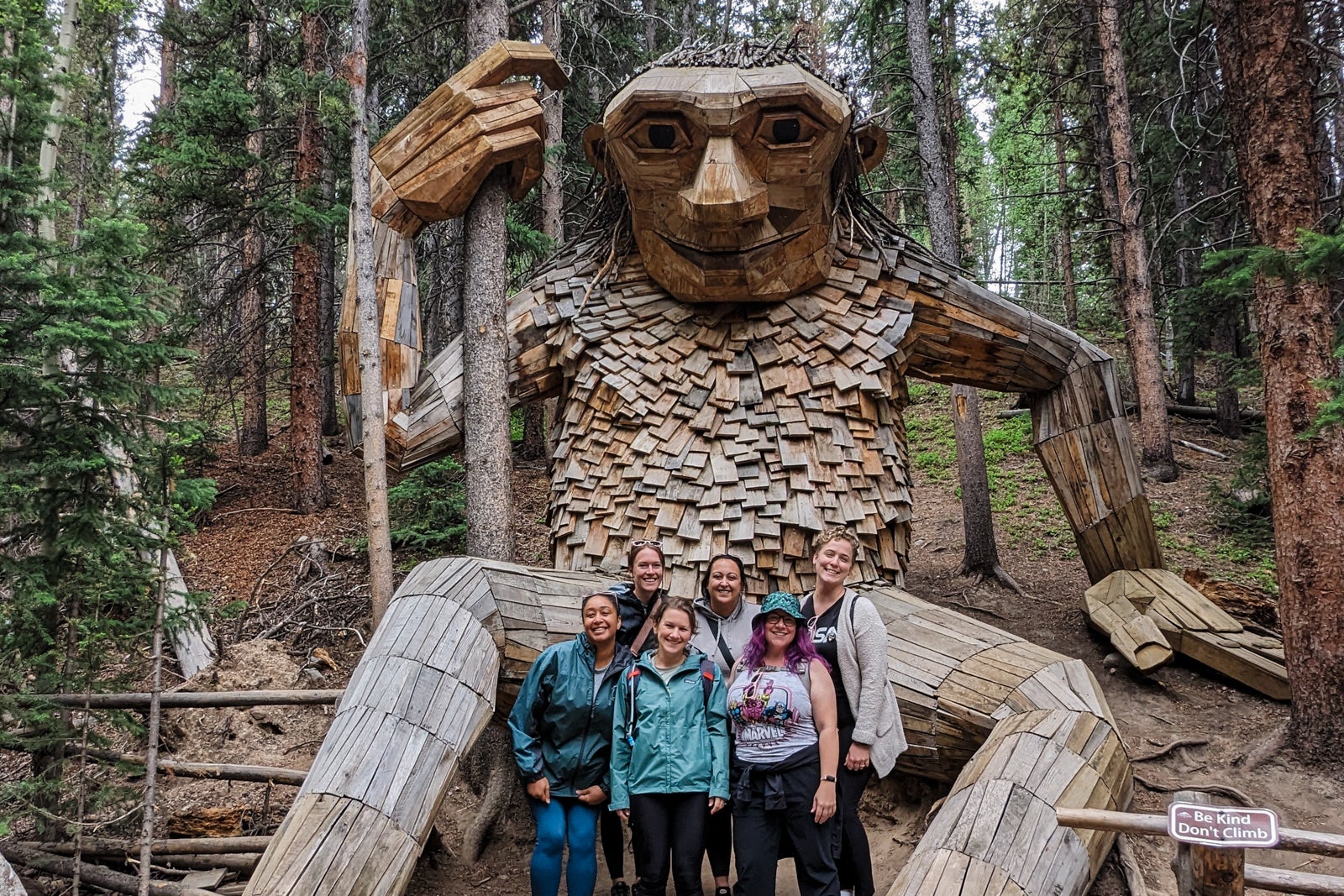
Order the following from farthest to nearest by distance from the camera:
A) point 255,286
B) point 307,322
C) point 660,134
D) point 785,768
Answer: point 255,286 < point 307,322 < point 660,134 < point 785,768

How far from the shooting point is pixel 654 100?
134 inches

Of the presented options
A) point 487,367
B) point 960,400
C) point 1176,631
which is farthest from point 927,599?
point 487,367

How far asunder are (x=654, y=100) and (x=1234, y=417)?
10.1 meters

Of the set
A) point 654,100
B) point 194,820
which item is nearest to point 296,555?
point 194,820

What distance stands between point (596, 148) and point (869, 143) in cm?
134

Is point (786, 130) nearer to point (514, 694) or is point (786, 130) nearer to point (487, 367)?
point (487, 367)

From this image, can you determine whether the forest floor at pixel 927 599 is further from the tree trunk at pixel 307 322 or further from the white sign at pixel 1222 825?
the white sign at pixel 1222 825

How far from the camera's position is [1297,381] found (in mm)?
3609

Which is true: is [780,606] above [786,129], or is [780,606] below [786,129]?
below

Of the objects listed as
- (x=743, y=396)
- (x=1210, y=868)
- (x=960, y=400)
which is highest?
(x=960, y=400)

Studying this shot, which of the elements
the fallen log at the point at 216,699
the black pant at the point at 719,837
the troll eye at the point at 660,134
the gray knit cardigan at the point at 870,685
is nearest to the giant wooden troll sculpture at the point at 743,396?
the troll eye at the point at 660,134

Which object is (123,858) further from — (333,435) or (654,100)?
(333,435)

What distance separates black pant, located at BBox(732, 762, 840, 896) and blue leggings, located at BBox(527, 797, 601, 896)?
A: 0.48m

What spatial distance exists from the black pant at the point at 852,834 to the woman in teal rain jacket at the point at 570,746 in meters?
0.75
